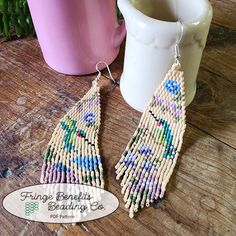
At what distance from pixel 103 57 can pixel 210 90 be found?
0.15 m

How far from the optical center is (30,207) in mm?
379

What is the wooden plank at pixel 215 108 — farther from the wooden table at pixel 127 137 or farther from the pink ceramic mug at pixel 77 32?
the pink ceramic mug at pixel 77 32

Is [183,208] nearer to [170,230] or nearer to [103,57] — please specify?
[170,230]

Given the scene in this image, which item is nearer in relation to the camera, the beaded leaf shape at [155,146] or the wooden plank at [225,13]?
the beaded leaf shape at [155,146]

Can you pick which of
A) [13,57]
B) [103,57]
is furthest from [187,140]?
[13,57]

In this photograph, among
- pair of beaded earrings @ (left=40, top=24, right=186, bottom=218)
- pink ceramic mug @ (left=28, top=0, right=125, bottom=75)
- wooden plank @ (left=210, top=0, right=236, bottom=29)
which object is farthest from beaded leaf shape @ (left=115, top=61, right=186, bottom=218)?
wooden plank @ (left=210, top=0, right=236, bottom=29)

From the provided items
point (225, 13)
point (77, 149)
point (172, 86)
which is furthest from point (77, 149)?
point (225, 13)

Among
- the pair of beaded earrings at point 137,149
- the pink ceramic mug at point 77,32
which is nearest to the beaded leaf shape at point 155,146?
the pair of beaded earrings at point 137,149

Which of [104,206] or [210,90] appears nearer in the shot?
[104,206]

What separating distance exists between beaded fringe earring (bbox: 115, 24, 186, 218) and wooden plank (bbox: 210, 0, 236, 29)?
0.22 m

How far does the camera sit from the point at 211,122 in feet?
1.49

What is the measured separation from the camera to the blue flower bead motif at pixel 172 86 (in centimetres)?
42

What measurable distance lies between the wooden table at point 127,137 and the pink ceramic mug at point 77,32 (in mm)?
23

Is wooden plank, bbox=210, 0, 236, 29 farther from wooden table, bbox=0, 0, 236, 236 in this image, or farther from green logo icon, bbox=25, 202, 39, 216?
green logo icon, bbox=25, 202, 39, 216
